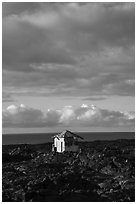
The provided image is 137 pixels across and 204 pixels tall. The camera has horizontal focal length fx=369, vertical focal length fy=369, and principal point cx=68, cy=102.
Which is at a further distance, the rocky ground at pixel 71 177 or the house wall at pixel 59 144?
the house wall at pixel 59 144

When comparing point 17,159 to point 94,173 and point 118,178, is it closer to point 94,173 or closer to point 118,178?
point 94,173

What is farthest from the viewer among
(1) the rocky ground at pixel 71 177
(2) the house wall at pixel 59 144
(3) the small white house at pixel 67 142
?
(2) the house wall at pixel 59 144

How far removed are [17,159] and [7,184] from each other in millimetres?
16168

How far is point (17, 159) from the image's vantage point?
5506 centimetres

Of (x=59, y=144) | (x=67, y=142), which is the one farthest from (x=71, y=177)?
(x=59, y=144)

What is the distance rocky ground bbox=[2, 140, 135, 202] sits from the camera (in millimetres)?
34219

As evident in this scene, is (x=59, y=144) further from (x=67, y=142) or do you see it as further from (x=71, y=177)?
(x=71, y=177)

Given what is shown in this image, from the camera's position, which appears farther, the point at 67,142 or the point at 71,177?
the point at 67,142

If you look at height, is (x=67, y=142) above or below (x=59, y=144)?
above

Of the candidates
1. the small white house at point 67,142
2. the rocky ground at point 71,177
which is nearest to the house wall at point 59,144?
the small white house at point 67,142

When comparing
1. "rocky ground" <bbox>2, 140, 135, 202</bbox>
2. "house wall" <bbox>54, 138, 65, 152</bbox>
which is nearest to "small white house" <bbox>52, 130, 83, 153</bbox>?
"house wall" <bbox>54, 138, 65, 152</bbox>

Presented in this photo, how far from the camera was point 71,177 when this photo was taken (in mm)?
40438

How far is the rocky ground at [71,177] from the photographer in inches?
1347

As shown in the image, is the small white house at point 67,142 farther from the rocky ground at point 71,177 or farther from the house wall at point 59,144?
the rocky ground at point 71,177
